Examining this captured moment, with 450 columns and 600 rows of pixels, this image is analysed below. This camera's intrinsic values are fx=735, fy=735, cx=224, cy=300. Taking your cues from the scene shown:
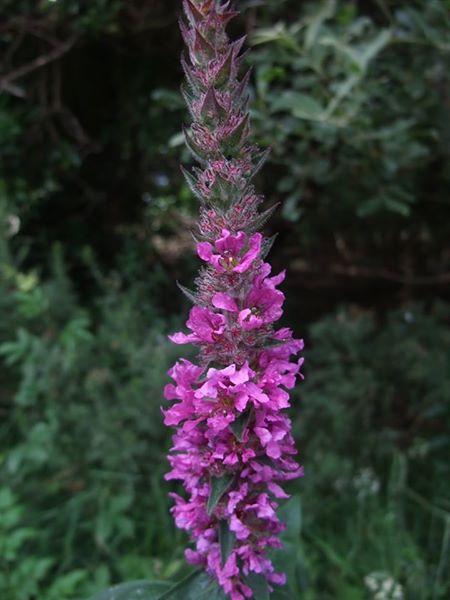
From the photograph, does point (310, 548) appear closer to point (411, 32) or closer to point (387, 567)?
point (387, 567)

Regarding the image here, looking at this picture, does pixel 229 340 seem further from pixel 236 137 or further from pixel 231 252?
pixel 236 137

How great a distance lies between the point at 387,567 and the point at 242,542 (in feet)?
3.90

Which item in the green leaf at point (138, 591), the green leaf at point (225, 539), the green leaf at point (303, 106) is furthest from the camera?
the green leaf at point (303, 106)

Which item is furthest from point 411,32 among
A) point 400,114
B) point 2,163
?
point 2,163

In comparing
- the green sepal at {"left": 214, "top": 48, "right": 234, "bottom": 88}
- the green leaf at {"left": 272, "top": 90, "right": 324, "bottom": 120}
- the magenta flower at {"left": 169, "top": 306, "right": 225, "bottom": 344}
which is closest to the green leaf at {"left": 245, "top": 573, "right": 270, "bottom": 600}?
the magenta flower at {"left": 169, "top": 306, "right": 225, "bottom": 344}

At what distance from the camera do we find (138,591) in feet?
4.62

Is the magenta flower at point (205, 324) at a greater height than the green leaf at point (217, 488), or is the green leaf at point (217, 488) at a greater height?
the magenta flower at point (205, 324)

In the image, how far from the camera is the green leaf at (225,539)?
125 cm

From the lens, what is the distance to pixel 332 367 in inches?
126

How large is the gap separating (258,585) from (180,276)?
2630mm

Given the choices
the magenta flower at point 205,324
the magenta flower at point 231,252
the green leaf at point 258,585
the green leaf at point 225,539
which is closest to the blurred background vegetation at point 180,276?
the green leaf at point 258,585

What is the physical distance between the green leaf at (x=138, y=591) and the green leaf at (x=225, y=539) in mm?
212

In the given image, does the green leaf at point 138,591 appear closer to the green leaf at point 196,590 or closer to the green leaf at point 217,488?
the green leaf at point 196,590

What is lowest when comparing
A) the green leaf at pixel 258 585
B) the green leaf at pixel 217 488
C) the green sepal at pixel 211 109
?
the green leaf at pixel 258 585
